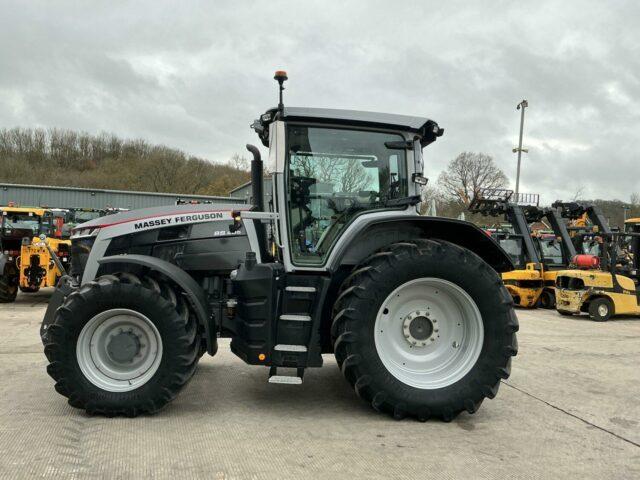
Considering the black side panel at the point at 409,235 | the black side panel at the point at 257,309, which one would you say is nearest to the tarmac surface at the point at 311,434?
the black side panel at the point at 257,309

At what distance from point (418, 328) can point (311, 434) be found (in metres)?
1.15

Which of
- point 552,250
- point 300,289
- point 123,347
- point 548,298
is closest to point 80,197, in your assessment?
point 552,250

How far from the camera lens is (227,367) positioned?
17.8 ft

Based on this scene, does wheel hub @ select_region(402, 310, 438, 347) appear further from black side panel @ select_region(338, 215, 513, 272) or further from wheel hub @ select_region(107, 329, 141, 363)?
wheel hub @ select_region(107, 329, 141, 363)

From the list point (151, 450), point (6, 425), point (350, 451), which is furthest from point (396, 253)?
point (6, 425)

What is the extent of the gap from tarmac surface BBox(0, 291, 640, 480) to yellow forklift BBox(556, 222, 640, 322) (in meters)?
5.74

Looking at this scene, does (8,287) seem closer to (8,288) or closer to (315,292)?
(8,288)

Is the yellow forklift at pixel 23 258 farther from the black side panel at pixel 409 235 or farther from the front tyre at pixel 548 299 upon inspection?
the front tyre at pixel 548 299

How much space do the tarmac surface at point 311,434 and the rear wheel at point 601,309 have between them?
5686 mm

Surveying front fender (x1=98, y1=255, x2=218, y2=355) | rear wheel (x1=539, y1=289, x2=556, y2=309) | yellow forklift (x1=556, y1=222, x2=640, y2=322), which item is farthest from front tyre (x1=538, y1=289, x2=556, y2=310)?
front fender (x1=98, y1=255, x2=218, y2=355)

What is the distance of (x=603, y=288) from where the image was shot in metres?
Answer: 10.7

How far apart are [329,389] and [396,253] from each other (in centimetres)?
155

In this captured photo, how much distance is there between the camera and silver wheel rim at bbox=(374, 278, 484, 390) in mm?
3971

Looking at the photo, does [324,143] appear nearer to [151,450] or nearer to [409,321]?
[409,321]
